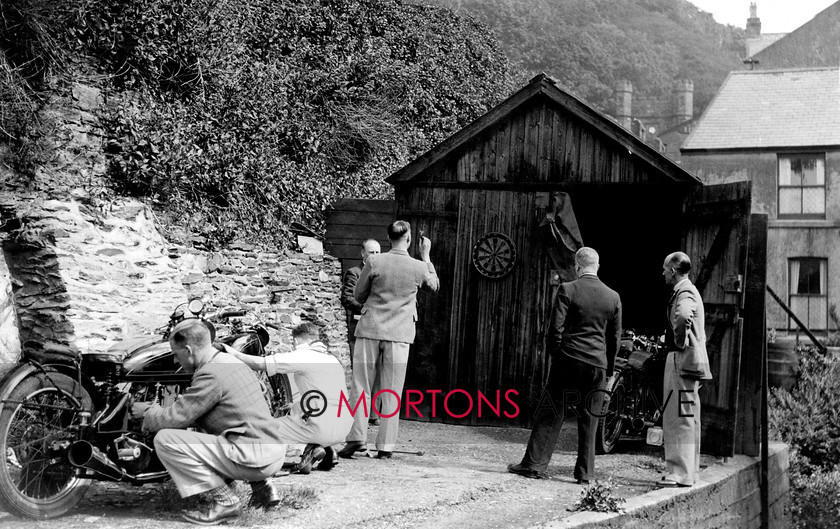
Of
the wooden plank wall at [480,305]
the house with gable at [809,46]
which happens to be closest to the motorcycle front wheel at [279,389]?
the wooden plank wall at [480,305]

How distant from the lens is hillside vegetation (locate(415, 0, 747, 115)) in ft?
119

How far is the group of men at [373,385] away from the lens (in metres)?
5.46

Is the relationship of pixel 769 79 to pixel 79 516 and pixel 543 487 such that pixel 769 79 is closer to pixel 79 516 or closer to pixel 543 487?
pixel 543 487

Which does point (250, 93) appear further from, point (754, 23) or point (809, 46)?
point (754, 23)

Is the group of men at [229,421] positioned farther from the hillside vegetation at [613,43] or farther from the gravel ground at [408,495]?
the hillside vegetation at [613,43]

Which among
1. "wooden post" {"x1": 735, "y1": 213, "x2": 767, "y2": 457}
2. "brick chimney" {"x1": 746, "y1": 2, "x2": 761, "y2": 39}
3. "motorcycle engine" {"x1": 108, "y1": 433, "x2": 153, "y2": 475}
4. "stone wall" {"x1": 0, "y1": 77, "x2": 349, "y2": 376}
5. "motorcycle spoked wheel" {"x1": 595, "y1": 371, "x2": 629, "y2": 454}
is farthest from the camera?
"brick chimney" {"x1": 746, "y1": 2, "x2": 761, "y2": 39}

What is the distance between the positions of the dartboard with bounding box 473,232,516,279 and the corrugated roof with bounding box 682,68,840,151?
17.0 metres

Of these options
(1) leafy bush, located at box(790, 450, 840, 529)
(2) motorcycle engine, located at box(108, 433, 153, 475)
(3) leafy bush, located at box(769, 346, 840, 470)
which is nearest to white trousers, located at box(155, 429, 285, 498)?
(2) motorcycle engine, located at box(108, 433, 153, 475)

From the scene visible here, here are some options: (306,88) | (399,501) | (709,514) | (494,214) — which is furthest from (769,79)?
(399,501)

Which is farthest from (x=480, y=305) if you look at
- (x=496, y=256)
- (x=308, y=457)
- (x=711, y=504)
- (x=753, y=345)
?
(x=308, y=457)

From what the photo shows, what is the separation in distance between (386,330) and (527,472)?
5.68 ft

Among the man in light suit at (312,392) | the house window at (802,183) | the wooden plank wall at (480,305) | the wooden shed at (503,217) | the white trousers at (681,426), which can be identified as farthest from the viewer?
the house window at (802,183)

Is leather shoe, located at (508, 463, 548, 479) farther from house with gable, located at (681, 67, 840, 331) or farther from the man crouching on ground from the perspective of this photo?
house with gable, located at (681, 67, 840, 331)

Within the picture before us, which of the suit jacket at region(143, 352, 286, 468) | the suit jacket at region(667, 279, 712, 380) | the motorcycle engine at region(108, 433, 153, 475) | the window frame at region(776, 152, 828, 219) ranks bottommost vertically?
the motorcycle engine at region(108, 433, 153, 475)
